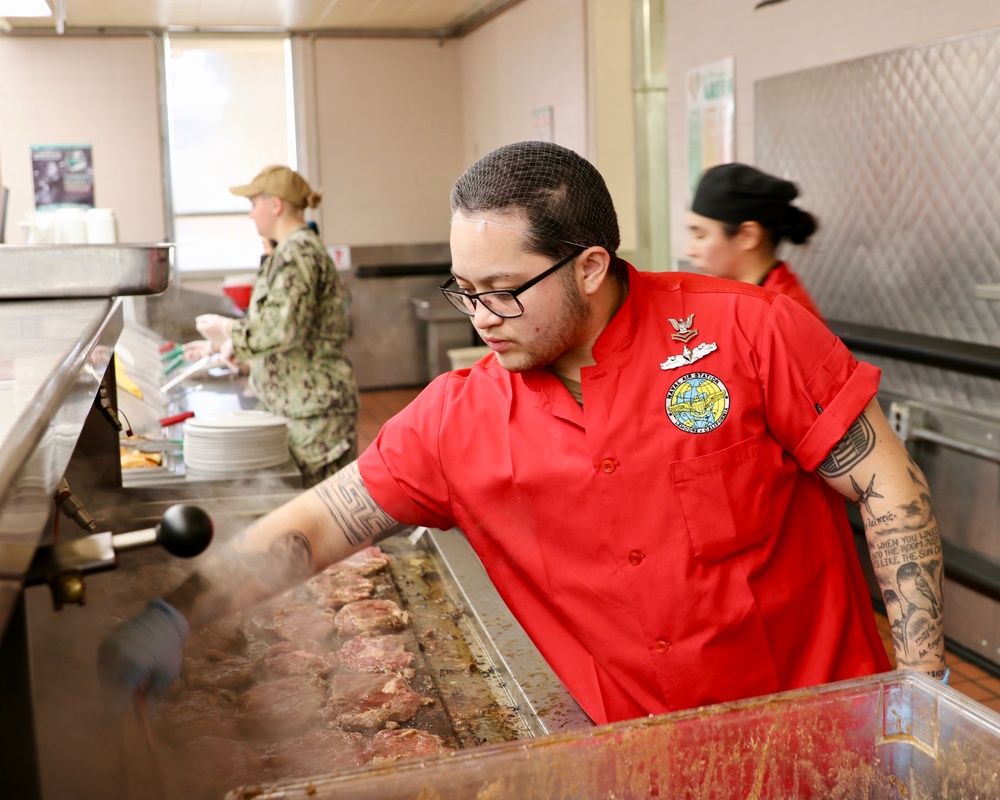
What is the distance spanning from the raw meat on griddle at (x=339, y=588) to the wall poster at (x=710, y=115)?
3102 mm

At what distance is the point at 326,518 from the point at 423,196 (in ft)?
27.5

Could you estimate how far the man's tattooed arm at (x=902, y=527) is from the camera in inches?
59.6

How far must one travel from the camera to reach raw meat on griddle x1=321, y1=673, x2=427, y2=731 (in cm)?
172

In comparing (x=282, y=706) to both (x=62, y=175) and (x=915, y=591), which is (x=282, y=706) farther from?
(x=62, y=175)

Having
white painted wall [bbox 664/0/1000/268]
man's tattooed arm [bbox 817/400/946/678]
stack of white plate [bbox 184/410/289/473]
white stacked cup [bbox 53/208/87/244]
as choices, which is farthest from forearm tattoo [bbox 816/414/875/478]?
white stacked cup [bbox 53/208/87/244]

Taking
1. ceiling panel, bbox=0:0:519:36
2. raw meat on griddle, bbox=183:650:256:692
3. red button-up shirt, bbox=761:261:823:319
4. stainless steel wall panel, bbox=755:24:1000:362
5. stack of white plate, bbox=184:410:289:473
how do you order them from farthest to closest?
ceiling panel, bbox=0:0:519:36, stainless steel wall panel, bbox=755:24:1000:362, stack of white plate, bbox=184:410:289:473, red button-up shirt, bbox=761:261:823:319, raw meat on griddle, bbox=183:650:256:692

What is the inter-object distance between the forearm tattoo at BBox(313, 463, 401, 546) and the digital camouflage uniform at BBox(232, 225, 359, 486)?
2206mm

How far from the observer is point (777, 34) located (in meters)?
4.44

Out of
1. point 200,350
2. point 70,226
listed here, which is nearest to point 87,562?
point 200,350

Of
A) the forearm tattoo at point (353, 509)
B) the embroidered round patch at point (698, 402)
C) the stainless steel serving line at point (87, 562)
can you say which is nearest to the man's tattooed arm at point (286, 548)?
the forearm tattoo at point (353, 509)

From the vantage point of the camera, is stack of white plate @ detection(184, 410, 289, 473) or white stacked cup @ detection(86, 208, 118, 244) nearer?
stack of white plate @ detection(184, 410, 289, 473)

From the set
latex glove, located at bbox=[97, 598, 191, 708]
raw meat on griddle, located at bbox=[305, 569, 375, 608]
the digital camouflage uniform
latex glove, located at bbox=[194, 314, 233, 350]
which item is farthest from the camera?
latex glove, located at bbox=[194, 314, 233, 350]

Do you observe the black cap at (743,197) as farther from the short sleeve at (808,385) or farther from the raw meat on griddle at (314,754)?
the raw meat on griddle at (314,754)

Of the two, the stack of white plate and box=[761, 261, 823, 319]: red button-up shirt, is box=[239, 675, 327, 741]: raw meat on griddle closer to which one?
the stack of white plate
